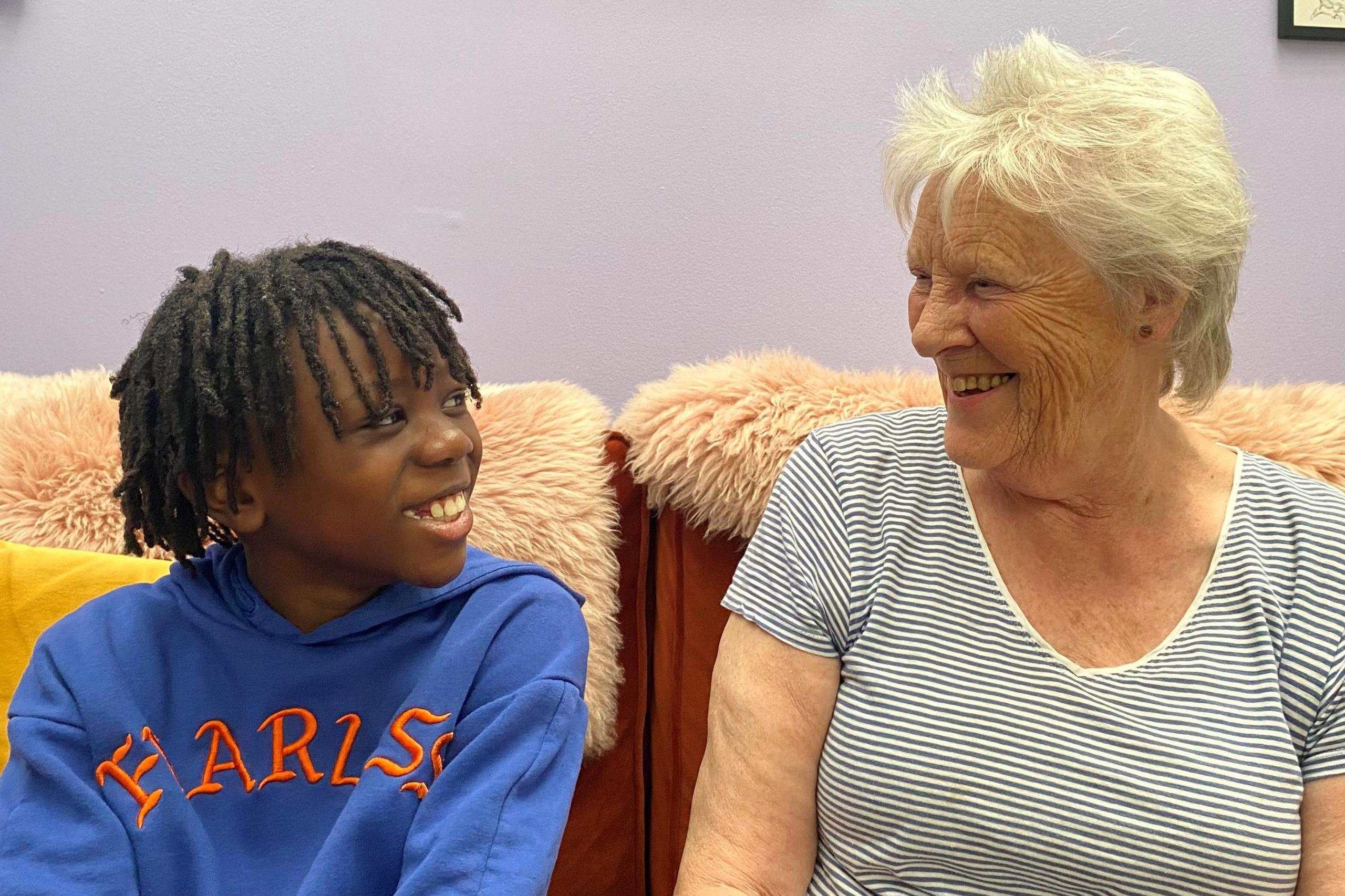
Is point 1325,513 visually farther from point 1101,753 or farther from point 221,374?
point 221,374

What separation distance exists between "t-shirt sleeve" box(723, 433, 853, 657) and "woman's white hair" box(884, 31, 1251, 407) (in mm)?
301

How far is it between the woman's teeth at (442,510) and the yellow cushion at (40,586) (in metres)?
0.48

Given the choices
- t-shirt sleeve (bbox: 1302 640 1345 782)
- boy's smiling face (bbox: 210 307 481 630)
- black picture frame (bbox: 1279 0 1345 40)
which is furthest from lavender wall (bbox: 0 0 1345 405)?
t-shirt sleeve (bbox: 1302 640 1345 782)

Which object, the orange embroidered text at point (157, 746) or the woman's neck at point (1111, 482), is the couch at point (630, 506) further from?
the orange embroidered text at point (157, 746)

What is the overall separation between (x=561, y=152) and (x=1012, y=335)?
32.7 inches

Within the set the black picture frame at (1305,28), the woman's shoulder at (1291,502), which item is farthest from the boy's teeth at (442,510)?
the black picture frame at (1305,28)

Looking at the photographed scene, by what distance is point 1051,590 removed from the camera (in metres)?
1.10

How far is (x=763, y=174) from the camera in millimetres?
1659

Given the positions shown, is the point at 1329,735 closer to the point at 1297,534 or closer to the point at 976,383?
the point at 1297,534

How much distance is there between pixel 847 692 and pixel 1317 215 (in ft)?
3.73

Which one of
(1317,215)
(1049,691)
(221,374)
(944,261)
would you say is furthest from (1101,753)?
(1317,215)

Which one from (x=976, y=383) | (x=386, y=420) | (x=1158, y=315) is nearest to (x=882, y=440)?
(x=976, y=383)

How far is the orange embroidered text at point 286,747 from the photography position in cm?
95

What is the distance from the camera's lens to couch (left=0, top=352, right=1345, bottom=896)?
1354mm
